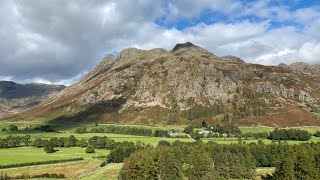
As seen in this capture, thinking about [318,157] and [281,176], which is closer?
[281,176]

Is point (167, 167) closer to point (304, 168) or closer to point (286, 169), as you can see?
point (286, 169)

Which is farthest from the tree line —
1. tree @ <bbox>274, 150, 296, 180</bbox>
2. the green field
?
the green field

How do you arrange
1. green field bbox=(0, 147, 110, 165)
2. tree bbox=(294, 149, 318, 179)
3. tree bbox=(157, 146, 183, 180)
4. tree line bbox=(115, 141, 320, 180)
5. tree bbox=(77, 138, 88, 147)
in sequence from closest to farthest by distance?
1. tree bbox=(294, 149, 318, 179)
2. tree line bbox=(115, 141, 320, 180)
3. tree bbox=(157, 146, 183, 180)
4. green field bbox=(0, 147, 110, 165)
5. tree bbox=(77, 138, 88, 147)

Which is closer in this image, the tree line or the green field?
the tree line

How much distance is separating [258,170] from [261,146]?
13745 mm

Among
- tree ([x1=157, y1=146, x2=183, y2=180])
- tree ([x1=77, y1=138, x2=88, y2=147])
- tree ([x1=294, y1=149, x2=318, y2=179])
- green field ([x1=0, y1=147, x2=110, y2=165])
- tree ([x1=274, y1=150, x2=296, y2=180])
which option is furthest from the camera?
tree ([x1=77, y1=138, x2=88, y2=147])

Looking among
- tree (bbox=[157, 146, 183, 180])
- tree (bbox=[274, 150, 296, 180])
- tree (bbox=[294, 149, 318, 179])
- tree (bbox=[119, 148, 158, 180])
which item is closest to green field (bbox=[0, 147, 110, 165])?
tree (bbox=[119, 148, 158, 180])

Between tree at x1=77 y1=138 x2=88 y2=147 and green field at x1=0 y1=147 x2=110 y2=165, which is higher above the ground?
tree at x1=77 y1=138 x2=88 y2=147

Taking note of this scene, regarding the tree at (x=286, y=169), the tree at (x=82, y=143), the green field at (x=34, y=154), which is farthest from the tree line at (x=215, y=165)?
the tree at (x=82, y=143)

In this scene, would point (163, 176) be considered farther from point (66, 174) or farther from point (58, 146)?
point (58, 146)

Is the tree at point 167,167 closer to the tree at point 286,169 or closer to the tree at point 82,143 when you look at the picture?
the tree at point 286,169

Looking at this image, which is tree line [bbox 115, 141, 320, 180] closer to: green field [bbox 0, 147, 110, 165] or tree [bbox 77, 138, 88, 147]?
green field [bbox 0, 147, 110, 165]

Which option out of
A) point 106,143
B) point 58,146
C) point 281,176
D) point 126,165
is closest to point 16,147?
point 58,146

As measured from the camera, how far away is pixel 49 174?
12262cm
